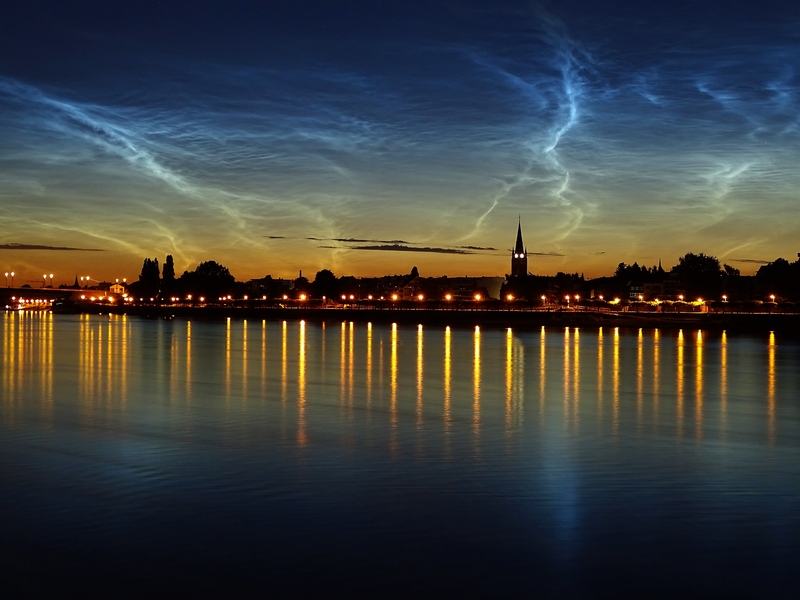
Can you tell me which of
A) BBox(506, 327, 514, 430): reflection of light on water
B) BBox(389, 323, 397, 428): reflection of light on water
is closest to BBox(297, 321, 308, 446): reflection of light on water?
BBox(389, 323, 397, 428): reflection of light on water

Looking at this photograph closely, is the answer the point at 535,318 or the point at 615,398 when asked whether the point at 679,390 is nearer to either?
the point at 615,398

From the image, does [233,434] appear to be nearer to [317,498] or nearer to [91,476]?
[91,476]

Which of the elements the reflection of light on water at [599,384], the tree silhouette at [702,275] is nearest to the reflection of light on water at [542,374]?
the reflection of light on water at [599,384]

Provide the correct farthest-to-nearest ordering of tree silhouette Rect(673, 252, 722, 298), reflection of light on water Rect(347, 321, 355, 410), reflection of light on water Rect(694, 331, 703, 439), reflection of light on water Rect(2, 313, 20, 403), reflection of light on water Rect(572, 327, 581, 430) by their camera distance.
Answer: tree silhouette Rect(673, 252, 722, 298) < reflection of light on water Rect(2, 313, 20, 403) < reflection of light on water Rect(347, 321, 355, 410) < reflection of light on water Rect(572, 327, 581, 430) < reflection of light on water Rect(694, 331, 703, 439)

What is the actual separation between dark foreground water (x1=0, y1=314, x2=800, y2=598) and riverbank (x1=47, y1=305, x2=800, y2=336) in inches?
2871

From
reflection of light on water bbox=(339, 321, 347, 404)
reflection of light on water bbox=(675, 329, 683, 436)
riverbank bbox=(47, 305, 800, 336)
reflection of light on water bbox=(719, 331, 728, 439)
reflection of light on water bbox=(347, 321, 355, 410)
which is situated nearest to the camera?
reflection of light on water bbox=(675, 329, 683, 436)

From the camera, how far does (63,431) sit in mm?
21203

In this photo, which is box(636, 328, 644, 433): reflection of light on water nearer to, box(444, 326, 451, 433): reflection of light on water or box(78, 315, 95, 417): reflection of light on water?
box(444, 326, 451, 433): reflection of light on water

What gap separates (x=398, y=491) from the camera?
14719 mm

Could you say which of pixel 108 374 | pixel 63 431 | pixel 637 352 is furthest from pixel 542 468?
pixel 637 352

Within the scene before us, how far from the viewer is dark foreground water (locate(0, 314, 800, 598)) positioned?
34.3 feet

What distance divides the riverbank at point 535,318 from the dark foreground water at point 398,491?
7294cm

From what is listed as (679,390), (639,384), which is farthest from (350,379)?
(679,390)

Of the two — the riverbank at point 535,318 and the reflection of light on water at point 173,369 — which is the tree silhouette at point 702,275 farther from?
the reflection of light on water at point 173,369
